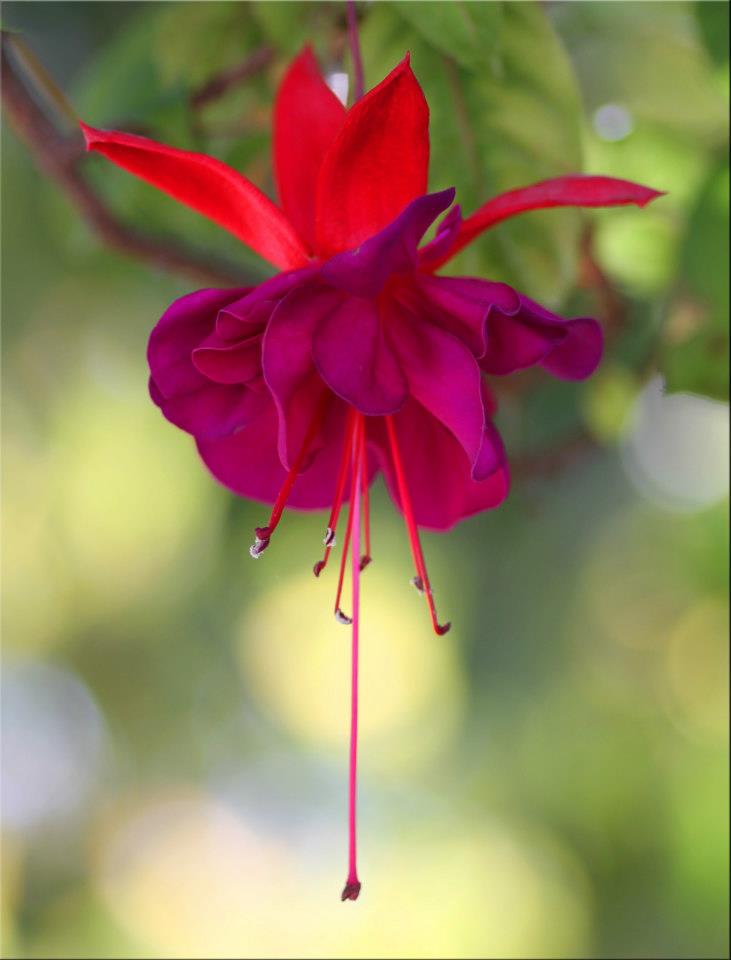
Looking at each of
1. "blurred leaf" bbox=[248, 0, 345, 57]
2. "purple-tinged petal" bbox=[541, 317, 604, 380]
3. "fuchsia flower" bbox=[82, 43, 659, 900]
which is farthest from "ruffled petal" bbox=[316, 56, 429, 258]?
"blurred leaf" bbox=[248, 0, 345, 57]

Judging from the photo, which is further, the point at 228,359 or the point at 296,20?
the point at 296,20

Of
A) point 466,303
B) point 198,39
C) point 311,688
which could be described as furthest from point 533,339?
point 311,688

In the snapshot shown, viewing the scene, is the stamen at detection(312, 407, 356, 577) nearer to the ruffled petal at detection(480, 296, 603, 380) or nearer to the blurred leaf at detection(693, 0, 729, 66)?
the ruffled petal at detection(480, 296, 603, 380)

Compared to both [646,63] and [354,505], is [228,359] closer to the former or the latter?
[354,505]

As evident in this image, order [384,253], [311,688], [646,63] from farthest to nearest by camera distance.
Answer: [311,688], [646,63], [384,253]

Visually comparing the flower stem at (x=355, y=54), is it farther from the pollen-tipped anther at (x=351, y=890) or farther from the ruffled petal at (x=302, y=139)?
the pollen-tipped anther at (x=351, y=890)

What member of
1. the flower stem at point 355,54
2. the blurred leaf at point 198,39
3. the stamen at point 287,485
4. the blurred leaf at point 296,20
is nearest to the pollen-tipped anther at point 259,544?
the stamen at point 287,485
